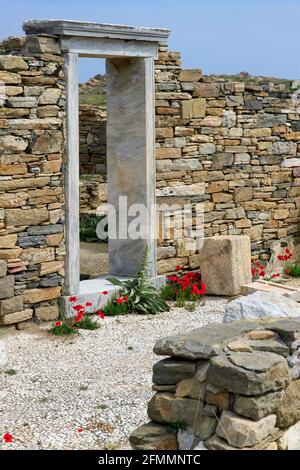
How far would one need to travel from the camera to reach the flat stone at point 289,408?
4156mm

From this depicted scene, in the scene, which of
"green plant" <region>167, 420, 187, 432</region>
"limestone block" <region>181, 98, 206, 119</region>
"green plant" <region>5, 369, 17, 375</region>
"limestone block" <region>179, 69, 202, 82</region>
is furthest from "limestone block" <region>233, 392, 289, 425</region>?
"limestone block" <region>179, 69, 202, 82</region>

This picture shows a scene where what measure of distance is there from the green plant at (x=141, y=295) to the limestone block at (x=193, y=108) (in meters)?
1.67

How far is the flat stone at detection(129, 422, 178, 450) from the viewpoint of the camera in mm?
4215

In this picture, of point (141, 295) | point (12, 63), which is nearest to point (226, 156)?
point (141, 295)

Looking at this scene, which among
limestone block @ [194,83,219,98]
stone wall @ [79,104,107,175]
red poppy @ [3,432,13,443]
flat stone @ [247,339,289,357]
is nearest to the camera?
flat stone @ [247,339,289,357]

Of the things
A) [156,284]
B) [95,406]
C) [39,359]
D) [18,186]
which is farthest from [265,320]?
[156,284]

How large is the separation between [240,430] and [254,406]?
135mm

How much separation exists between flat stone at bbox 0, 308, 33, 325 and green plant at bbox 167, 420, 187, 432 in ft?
11.2

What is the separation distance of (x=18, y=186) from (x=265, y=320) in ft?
10.8

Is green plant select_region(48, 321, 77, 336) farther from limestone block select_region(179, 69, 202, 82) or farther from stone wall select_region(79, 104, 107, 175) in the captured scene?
stone wall select_region(79, 104, 107, 175)

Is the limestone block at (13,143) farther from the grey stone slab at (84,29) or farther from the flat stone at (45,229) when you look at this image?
the grey stone slab at (84,29)

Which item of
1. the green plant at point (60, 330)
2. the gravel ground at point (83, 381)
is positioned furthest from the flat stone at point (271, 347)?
the green plant at point (60, 330)

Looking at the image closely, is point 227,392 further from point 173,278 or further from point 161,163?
point 161,163

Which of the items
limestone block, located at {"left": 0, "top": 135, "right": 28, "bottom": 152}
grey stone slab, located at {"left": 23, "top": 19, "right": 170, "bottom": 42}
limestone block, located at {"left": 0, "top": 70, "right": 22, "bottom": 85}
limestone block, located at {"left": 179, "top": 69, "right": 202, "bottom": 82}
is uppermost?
grey stone slab, located at {"left": 23, "top": 19, "right": 170, "bottom": 42}
